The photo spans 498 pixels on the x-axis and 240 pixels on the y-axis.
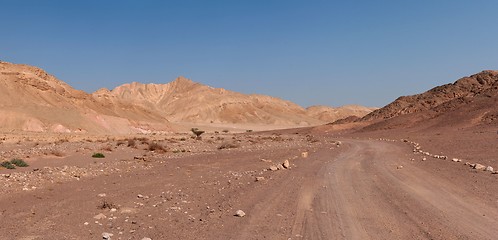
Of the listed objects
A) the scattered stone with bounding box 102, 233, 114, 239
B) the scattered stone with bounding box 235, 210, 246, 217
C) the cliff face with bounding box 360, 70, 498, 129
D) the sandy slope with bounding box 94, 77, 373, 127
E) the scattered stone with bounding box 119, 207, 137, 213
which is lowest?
the scattered stone with bounding box 102, 233, 114, 239

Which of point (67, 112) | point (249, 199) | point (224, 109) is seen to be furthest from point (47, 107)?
point (224, 109)

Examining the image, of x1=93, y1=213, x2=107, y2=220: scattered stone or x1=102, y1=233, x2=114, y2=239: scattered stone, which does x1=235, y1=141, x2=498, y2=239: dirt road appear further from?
x1=93, y1=213, x2=107, y2=220: scattered stone

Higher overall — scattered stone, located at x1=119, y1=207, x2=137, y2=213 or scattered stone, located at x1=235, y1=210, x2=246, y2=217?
scattered stone, located at x1=119, y1=207, x2=137, y2=213

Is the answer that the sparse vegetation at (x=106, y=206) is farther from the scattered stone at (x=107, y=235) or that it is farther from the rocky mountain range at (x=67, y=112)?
the rocky mountain range at (x=67, y=112)

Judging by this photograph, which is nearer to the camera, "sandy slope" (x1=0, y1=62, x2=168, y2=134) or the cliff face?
the cliff face

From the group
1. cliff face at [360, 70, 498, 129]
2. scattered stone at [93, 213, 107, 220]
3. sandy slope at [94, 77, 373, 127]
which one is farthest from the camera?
sandy slope at [94, 77, 373, 127]

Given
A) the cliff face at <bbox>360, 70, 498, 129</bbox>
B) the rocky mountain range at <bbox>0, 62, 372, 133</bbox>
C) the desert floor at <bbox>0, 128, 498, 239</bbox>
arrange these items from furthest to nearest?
the rocky mountain range at <bbox>0, 62, 372, 133</bbox> → the cliff face at <bbox>360, 70, 498, 129</bbox> → the desert floor at <bbox>0, 128, 498, 239</bbox>

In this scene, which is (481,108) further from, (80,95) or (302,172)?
(80,95)

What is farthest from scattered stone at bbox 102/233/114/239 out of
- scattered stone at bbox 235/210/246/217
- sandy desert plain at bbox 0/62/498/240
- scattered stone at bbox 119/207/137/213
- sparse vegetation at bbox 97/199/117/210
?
scattered stone at bbox 235/210/246/217

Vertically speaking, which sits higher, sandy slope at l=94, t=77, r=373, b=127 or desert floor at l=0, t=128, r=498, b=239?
sandy slope at l=94, t=77, r=373, b=127

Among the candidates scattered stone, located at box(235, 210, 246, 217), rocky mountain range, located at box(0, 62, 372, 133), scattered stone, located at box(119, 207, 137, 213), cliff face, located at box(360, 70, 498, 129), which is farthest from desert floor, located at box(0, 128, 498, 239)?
rocky mountain range, located at box(0, 62, 372, 133)

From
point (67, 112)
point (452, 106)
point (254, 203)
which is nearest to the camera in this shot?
point (254, 203)

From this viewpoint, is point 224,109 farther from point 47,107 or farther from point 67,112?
point 47,107

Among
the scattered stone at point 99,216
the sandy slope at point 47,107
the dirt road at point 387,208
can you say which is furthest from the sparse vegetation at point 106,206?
the sandy slope at point 47,107
